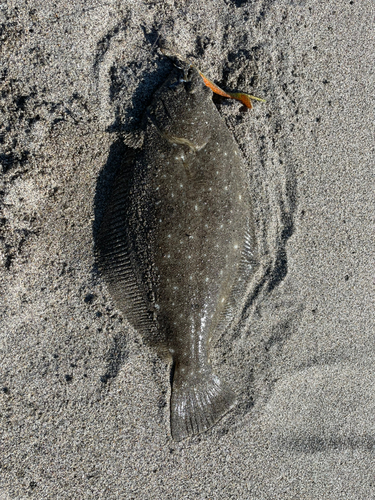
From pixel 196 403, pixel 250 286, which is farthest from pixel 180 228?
pixel 196 403

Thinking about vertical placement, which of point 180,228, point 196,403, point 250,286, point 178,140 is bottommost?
point 196,403

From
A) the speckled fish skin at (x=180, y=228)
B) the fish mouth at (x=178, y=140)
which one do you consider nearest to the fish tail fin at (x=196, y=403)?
the speckled fish skin at (x=180, y=228)

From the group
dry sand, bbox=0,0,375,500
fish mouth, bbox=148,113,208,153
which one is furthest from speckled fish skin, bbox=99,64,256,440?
dry sand, bbox=0,0,375,500

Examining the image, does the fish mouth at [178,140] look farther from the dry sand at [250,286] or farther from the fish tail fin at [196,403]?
the fish tail fin at [196,403]

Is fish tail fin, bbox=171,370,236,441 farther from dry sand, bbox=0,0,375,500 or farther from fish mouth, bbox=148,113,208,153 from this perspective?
fish mouth, bbox=148,113,208,153

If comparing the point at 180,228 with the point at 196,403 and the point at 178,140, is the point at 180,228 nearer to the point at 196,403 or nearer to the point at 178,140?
the point at 178,140

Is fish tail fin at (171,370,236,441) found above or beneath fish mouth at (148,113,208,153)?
beneath
